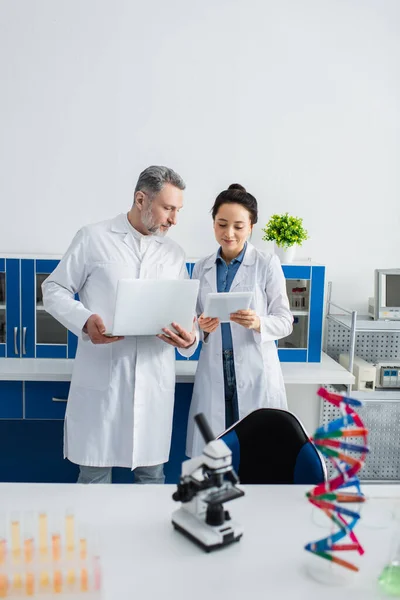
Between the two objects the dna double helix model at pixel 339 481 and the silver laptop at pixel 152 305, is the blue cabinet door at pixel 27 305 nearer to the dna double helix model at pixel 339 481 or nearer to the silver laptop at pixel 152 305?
the silver laptop at pixel 152 305

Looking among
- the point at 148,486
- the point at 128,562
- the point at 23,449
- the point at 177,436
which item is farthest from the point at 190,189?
the point at 128,562

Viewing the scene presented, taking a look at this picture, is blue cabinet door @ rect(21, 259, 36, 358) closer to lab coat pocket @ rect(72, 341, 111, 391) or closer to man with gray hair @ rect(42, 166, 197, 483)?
man with gray hair @ rect(42, 166, 197, 483)

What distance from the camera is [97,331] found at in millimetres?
2311

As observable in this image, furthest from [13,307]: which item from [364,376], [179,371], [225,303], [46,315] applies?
[364,376]

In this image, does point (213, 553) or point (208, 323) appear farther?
point (208, 323)

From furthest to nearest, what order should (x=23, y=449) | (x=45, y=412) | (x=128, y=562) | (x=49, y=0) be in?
1. (x=49, y=0)
2. (x=23, y=449)
3. (x=45, y=412)
4. (x=128, y=562)

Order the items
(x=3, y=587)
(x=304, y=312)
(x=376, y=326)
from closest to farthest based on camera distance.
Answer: (x=3, y=587), (x=304, y=312), (x=376, y=326)

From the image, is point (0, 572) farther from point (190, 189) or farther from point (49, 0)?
point (49, 0)

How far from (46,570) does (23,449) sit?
2.20 metres

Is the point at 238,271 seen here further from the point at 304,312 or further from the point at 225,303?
the point at 304,312

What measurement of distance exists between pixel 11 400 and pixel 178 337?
1.19 meters

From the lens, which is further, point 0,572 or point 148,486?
point 148,486

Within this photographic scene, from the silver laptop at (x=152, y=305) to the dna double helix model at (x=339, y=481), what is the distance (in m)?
0.99

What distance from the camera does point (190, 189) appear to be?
375 centimetres
